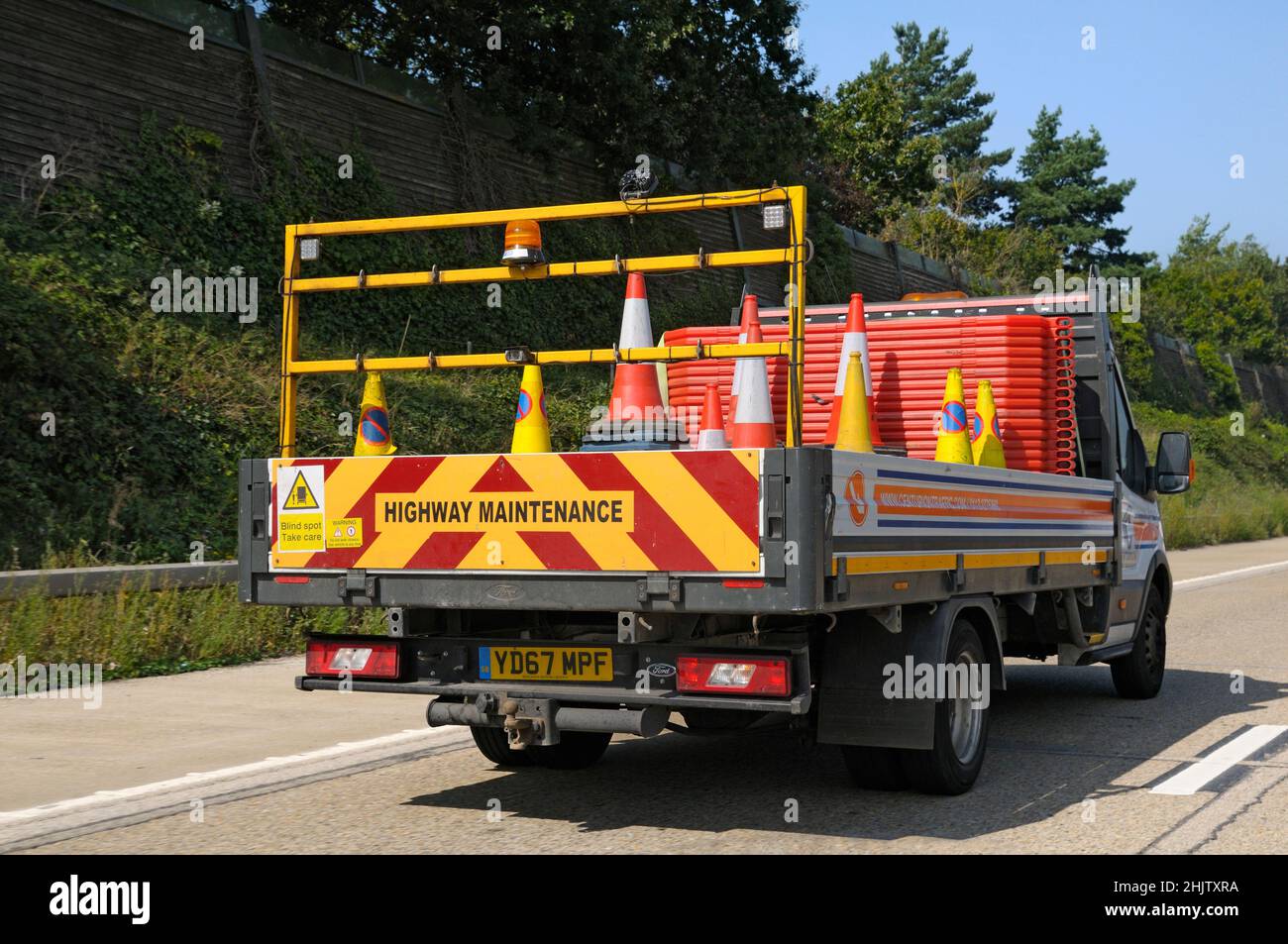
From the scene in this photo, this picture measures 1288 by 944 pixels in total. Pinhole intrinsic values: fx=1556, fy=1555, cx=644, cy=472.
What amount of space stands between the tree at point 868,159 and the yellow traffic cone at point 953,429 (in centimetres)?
3045

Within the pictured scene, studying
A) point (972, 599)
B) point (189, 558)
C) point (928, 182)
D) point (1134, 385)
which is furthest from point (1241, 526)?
point (972, 599)

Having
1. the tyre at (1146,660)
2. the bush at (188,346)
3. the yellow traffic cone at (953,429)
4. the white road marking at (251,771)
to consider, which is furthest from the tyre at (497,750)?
the bush at (188,346)

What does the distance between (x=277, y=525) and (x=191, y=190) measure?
39.6ft

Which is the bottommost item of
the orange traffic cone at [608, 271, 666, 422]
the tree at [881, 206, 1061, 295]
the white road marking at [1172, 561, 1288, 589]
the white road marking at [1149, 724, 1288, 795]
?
the white road marking at [1149, 724, 1288, 795]

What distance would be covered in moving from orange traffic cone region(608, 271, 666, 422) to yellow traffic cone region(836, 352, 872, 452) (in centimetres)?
93

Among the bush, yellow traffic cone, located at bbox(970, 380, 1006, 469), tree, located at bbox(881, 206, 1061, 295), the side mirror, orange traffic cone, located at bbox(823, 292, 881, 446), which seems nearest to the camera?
orange traffic cone, located at bbox(823, 292, 881, 446)

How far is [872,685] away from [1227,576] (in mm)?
19000

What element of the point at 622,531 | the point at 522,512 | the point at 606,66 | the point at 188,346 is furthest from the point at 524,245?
the point at 606,66

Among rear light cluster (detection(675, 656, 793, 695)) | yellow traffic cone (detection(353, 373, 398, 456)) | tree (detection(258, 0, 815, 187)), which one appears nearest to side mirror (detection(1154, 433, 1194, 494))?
rear light cluster (detection(675, 656, 793, 695))

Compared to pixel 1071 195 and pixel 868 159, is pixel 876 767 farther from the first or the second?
pixel 1071 195

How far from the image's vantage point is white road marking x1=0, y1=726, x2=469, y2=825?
6.85 metres

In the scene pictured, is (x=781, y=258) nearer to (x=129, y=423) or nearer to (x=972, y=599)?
(x=972, y=599)

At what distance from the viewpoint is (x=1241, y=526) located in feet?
124

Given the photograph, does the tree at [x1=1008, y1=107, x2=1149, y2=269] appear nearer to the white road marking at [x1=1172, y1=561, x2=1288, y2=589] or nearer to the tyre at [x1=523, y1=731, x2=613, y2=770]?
the white road marking at [x1=1172, y1=561, x2=1288, y2=589]
